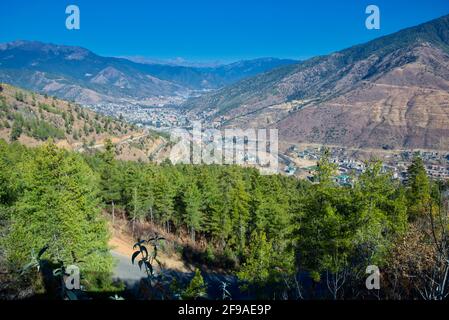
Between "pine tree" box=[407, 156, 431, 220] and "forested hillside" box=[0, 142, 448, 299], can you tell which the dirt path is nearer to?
"forested hillside" box=[0, 142, 448, 299]

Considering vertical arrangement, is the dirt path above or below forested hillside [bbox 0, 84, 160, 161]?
below

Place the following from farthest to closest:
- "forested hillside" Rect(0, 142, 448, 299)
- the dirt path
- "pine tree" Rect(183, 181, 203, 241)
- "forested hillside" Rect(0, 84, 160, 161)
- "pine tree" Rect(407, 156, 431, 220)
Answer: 1. "forested hillside" Rect(0, 84, 160, 161)
2. "pine tree" Rect(183, 181, 203, 241)
3. the dirt path
4. "pine tree" Rect(407, 156, 431, 220)
5. "forested hillside" Rect(0, 142, 448, 299)

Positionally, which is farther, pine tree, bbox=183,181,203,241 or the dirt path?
pine tree, bbox=183,181,203,241

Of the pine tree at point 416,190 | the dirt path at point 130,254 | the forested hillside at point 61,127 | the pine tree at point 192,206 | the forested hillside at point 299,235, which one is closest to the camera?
the forested hillside at point 299,235

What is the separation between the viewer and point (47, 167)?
21.8m

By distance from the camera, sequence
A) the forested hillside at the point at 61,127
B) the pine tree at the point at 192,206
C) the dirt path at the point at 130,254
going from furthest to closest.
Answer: the forested hillside at the point at 61,127 → the pine tree at the point at 192,206 → the dirt path at the point at 130,254

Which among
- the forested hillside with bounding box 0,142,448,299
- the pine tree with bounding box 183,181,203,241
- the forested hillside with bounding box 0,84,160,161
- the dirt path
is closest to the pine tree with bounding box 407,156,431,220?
the forested hillside with bounding box 0,142,448,299

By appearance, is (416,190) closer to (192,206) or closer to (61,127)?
(192,206)

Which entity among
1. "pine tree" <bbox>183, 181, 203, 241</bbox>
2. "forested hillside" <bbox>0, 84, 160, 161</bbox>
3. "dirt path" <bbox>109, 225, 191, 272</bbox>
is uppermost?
"forested hillside" <bbox>0, 84, 160, 161</bbox>

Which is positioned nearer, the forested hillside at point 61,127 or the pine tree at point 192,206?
the pine tree at point 192,206

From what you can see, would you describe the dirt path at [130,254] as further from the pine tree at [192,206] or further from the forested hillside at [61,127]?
the forested hillside at [61,127]

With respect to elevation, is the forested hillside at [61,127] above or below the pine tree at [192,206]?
above

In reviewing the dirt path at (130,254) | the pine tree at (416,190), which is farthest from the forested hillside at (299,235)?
the dirt path at (130,254)
